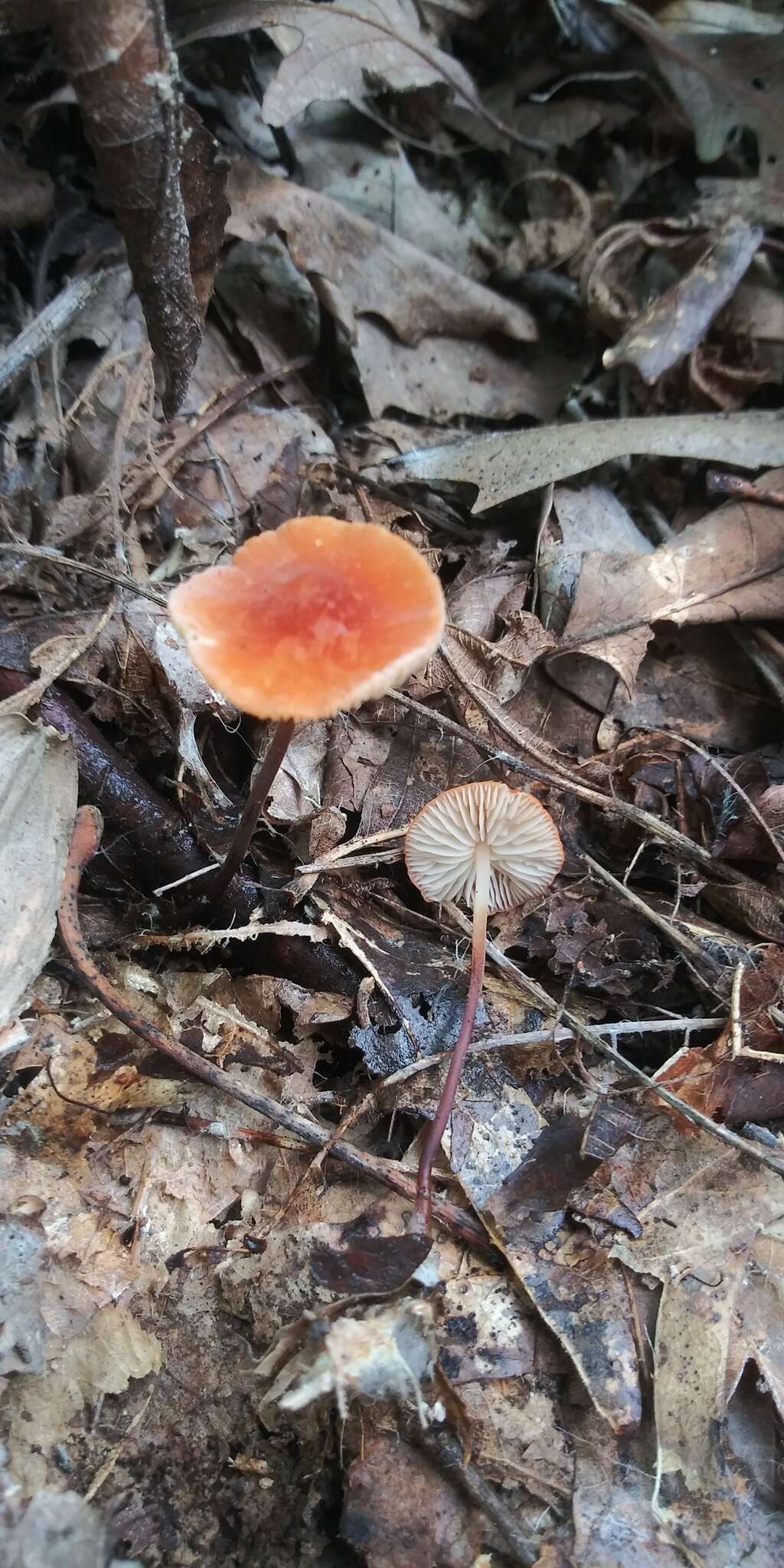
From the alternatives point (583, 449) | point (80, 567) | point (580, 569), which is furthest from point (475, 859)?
point (583, 449)

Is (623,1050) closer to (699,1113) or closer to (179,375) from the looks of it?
(699,1113)

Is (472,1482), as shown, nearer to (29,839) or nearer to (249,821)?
(249,821)

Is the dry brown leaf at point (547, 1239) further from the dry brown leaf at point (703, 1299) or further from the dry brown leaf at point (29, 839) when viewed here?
the dry brown leaf at point (29, 839)

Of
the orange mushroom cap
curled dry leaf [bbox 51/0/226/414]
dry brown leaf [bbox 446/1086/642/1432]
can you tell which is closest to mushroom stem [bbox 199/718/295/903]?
the orange mushroom cap

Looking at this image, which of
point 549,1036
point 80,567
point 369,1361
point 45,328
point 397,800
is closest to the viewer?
point 369,1361

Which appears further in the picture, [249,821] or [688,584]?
[688,584]

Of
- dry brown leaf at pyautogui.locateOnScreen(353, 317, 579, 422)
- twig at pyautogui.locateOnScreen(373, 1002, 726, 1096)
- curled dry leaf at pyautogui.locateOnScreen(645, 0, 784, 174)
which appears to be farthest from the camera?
curled dry leaf at pyautogui.locateOnScreen(645, 0, 784, 174)

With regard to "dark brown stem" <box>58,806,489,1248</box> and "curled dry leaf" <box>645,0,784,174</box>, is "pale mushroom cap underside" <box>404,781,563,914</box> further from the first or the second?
"curled dry leaf" <box>645,0,784,174</box>
